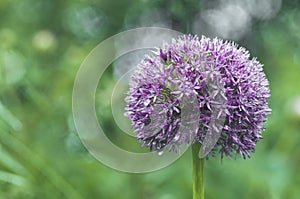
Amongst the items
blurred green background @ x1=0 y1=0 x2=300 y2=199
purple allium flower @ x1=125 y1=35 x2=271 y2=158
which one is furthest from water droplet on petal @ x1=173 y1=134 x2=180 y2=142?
blurred green background @ x1=0 y1=0 x2=300 y2=199

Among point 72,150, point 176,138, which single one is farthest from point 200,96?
point 72,150

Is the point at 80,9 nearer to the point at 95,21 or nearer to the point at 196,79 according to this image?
the point at 95,21

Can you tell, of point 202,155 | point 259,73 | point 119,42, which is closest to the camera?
point 202,155

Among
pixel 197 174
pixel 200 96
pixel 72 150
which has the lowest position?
pixel 197 174

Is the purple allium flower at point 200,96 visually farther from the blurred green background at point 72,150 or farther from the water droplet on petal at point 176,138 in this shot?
the blurred green background at point 72,150

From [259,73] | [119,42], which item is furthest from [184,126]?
[119,42]

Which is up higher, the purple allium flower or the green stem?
the purple allium flower

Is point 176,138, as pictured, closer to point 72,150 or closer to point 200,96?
point 200,96

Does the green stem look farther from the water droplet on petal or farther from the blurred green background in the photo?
the blurred green background
